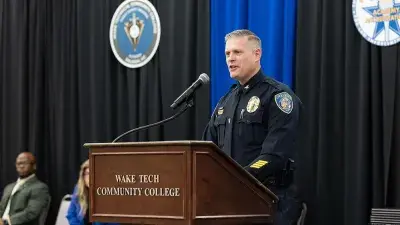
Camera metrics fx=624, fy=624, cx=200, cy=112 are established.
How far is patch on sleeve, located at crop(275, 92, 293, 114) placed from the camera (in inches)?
114

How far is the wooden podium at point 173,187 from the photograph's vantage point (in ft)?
7.47

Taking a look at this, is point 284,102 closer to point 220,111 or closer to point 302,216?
point 220,111

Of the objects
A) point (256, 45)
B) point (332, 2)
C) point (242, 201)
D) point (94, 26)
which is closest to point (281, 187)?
point (242, 201)

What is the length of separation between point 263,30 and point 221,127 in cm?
184

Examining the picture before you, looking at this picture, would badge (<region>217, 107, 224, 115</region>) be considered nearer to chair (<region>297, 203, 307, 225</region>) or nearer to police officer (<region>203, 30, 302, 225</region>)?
police officer (<region>203, 30, 302, 225</region>)

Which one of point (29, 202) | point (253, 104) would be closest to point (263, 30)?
point (253, 104)

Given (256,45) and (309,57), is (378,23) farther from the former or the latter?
(256,45)

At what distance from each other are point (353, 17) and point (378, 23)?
186mm

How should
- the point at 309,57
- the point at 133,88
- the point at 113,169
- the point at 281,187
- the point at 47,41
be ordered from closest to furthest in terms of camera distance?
1. the point at 113,169
2. the point at 281,187
3. the point at 309,57
4. the point at 133,88
5. the point at 47,41

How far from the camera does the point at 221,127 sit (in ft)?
10.3

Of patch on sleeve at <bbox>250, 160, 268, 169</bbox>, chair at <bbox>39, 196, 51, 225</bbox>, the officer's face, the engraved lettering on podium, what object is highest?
the officer's face

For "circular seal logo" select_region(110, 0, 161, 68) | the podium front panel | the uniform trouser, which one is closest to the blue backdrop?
"circular seal logo" select_region(110, 0, 161, 68)

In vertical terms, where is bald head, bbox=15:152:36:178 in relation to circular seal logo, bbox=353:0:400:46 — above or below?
below

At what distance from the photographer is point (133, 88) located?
5695 millimetres
